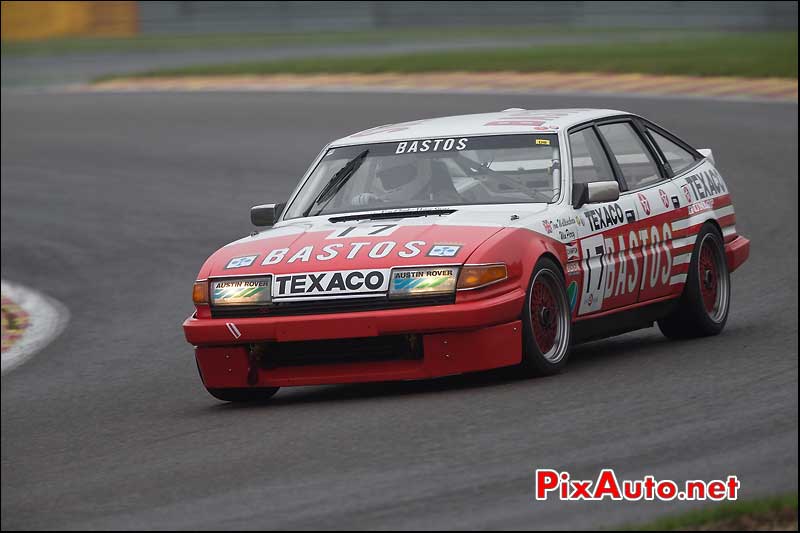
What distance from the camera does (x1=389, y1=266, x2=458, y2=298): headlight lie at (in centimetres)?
690

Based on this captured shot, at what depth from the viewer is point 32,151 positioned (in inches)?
821

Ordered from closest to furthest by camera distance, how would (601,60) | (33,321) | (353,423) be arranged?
1. (353,423)
2. (33,321)
3. (601,60)

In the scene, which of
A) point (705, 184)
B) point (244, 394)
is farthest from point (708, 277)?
point (244, 394)

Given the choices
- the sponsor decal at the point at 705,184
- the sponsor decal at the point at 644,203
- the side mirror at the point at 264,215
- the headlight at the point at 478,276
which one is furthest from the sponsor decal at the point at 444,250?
the sponsor decal at the point at 705,184

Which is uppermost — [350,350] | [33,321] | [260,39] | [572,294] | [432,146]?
[260,39]

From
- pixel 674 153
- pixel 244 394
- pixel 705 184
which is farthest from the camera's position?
pixel 674 153

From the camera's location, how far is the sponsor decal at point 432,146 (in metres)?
8.25

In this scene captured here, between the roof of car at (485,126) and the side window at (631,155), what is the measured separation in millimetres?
113

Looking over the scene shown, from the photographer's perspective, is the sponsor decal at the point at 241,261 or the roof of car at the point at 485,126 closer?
the sponsor decal at the point at 241,261

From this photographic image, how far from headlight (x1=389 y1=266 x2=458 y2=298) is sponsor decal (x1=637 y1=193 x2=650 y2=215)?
6.51 feet

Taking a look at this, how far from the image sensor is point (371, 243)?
7207mm

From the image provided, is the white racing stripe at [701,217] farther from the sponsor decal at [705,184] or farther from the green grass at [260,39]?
the green grass at [260,39]

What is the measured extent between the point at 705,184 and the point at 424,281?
9.87ft

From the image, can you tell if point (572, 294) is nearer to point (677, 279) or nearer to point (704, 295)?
point (677, 279)
